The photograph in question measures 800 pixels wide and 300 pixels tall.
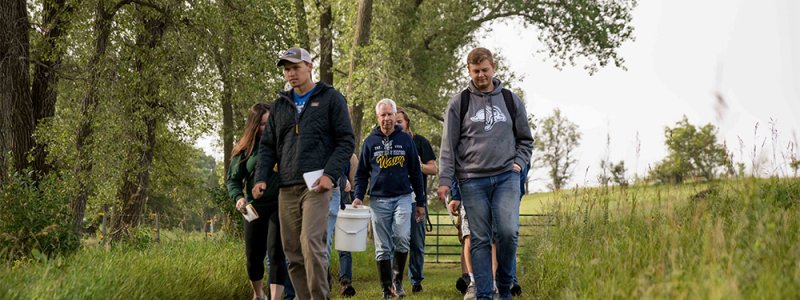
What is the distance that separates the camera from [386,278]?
943cm

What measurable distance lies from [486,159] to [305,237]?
1.51 meters

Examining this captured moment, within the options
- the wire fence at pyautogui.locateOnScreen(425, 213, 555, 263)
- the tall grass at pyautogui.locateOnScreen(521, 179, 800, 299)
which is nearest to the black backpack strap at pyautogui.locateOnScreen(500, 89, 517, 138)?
the tall grass at pyautogui.locateOnScreen(521, 179, 800, 299)

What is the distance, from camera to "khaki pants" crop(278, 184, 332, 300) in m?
6.77

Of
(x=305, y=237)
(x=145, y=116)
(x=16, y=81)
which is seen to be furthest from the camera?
(x=145, y=116)

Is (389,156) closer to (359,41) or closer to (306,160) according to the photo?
(306,160)

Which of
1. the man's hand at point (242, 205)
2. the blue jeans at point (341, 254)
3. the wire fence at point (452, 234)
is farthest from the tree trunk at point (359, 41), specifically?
the man's hand at point (242, 205)

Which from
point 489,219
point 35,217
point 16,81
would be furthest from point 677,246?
point 16,81

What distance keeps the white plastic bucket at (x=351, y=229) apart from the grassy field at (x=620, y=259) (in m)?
0.57

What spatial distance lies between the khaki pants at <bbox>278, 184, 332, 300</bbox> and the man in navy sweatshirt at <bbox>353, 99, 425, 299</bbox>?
249 cm

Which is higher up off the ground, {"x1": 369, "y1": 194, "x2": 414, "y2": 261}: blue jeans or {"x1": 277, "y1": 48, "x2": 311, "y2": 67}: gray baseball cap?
{"x1": 277, "y1": 48, "x2": 311, "y2": 67}: gray baseball cap

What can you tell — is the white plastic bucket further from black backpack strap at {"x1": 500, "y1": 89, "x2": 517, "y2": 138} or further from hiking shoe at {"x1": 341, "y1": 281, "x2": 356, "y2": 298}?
black backpack strap at {"x1": 500, "y1": 89, "x2": 517, "y2": 138}

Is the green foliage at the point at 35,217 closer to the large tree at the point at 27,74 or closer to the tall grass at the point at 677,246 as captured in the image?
the large tree at the point at 27,74

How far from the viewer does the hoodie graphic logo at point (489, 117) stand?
23.4 ft

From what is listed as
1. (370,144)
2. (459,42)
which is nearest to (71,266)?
(370,144)
